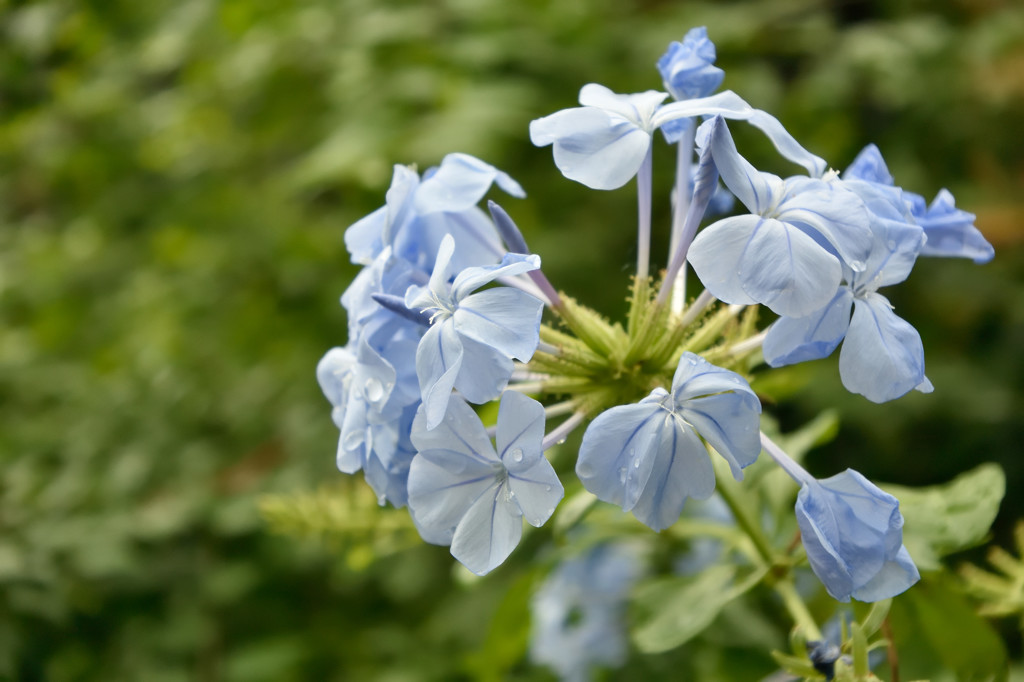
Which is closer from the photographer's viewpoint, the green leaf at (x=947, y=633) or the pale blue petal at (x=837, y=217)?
the pale blue petal at (x=837, y=217)

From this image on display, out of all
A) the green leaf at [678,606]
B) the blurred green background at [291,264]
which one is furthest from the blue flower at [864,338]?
the blurred green background at [291,264]

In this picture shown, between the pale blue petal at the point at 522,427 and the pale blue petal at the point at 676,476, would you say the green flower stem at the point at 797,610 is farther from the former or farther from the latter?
the pale blue petal at the point at 522,427

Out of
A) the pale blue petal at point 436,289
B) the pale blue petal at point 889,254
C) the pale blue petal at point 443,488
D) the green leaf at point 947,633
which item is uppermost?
the pale blue petal at point 436,289

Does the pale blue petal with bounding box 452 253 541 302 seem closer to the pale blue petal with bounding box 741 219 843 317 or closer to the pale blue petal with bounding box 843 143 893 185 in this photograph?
the pale blue petal with bounding box 741 219 843 317

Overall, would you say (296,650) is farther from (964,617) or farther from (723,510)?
(964,617)

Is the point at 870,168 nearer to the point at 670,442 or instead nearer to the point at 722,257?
the point at 722,257

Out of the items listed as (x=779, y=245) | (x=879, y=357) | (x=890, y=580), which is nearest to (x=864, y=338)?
(x=879, y=357)
